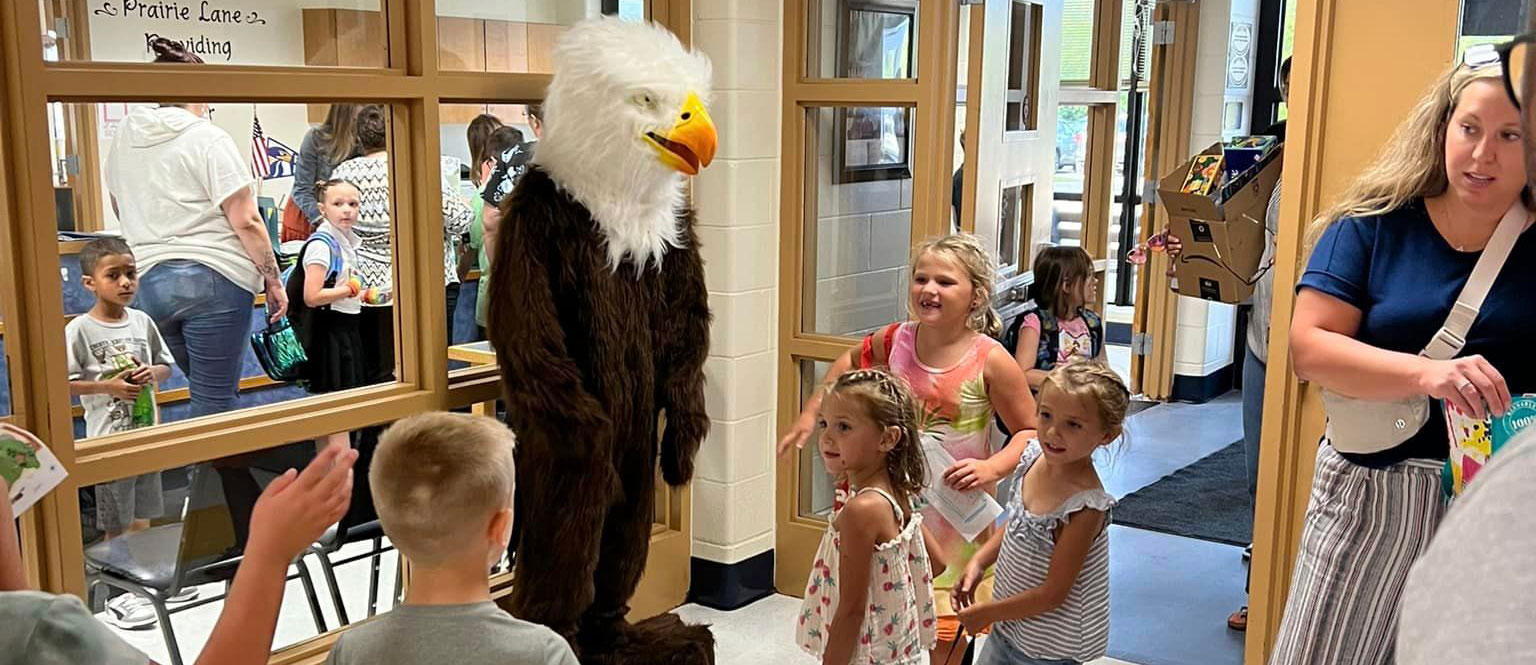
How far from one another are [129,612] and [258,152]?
2.96 ft

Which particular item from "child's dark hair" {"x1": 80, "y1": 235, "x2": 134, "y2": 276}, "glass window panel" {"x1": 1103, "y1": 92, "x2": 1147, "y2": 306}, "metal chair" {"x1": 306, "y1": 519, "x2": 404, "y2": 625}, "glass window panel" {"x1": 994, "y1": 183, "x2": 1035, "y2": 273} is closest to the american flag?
"child's dark hair" {"x1": 80, "y1": 235, "x2": 134, "y2": 276}

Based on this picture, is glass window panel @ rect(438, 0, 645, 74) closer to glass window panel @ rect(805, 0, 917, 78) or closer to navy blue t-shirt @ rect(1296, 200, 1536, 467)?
glass window panel @ rect(805, 0, 917, 78)

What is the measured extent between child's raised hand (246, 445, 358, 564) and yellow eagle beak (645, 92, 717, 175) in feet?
3.92

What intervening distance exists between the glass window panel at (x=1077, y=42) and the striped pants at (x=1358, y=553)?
3.80 m

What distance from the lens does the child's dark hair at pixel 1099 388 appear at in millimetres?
2051

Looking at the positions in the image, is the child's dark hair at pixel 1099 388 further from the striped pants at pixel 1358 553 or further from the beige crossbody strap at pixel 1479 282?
the beige crossbody strap at pixel 1479 282

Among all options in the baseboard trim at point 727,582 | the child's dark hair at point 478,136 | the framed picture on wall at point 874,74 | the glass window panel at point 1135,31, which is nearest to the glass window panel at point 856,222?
the framed picture on wall at point 874,74

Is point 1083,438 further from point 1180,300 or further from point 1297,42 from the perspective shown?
point 1180,300

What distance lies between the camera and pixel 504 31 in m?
2.71

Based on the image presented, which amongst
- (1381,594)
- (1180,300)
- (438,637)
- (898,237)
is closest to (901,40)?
(898,237)

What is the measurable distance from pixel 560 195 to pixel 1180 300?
4.65 meters

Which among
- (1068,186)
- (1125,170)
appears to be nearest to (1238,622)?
(1125,170)

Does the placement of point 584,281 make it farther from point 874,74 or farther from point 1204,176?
point 1204,176

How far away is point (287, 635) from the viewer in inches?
97.8
